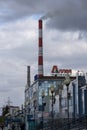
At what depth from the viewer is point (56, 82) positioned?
448 feet

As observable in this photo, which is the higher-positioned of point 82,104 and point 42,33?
point 42,33

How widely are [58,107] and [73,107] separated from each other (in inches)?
459

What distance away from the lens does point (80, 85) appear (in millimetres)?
73500

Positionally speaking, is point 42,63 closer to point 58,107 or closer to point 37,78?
point 37,78

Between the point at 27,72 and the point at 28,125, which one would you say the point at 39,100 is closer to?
the point at 27,72

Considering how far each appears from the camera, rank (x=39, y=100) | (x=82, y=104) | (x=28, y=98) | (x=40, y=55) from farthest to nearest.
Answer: (x=28, y=98) → (x=39, y=100) → (x=40, y=55) → (x=82, y=104)

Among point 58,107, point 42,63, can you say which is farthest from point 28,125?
point 42,63

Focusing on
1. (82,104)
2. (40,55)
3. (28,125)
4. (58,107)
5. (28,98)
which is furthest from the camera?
(28,98)

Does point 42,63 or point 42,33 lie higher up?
point 42,33

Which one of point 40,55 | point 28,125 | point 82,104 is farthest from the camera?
point 40,55

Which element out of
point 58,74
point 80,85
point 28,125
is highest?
point 58,74

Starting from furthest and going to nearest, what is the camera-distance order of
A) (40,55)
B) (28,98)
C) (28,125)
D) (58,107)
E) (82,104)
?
(28,98) → (40,55) → (58,107) → (82,104) → (28,125)

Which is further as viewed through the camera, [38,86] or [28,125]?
[38,86]

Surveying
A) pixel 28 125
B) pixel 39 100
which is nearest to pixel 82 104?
pixel 28 125
